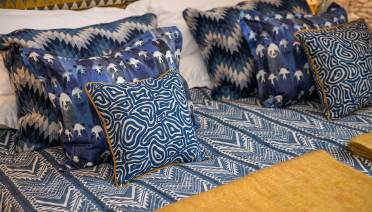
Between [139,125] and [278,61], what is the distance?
0.82 meters

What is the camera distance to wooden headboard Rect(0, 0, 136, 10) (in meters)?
2.20

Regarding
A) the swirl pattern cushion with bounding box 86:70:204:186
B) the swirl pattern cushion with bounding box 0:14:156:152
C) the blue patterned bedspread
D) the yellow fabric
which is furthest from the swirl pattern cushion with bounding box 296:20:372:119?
the swirl pattern cushion with bounding box 0:14:156:152

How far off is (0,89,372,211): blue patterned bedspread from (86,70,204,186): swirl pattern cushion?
54 millimetres

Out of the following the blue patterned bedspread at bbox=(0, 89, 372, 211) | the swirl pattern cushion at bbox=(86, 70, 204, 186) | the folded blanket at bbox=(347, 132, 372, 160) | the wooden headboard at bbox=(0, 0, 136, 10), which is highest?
the wooden headboard at bbox=(0, 0, 136, 10)

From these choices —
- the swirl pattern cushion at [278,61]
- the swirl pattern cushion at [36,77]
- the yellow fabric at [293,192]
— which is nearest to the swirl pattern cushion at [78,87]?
the swirl pattern cushion at [36,77]

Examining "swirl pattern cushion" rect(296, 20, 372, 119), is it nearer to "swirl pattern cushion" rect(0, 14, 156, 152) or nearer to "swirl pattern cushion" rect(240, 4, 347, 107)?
"swirl pattern cushion" rect(240, 4, 347, 107)

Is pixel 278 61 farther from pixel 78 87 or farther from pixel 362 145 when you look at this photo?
pixel 78 87

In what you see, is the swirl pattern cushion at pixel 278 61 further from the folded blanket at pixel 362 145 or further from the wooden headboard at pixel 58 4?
the wooden headboard at pixel 58 4

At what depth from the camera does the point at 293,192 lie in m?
1.41

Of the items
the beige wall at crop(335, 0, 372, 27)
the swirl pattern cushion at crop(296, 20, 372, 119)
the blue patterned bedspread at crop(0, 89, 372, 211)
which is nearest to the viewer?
the blue patterned bedspread at crop(0, 89, 372, 211)

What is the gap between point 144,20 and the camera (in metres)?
2.15

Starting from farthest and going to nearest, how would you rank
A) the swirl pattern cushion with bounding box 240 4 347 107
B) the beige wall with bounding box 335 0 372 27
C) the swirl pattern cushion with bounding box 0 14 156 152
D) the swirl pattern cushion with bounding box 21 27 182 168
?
1. the beige wall with bounding box 335 0 372 27
2. the swirl pattern cushion with bounding box 240 4 347 107
3. the swirl pattern cushion with bounding box 0 14 156 152
4. the swirl pattern cushion with bounding box 21 27 182 168

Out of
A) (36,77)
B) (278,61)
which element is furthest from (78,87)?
(278,61)

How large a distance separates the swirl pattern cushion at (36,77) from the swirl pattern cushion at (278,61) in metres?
0.65
